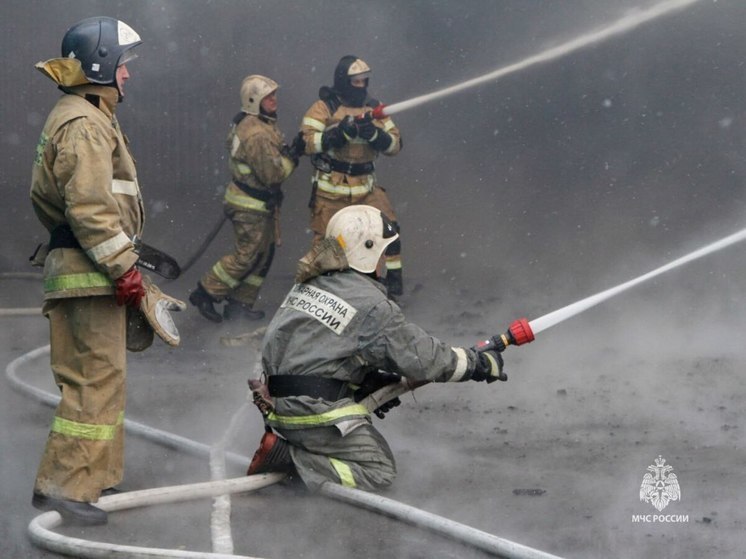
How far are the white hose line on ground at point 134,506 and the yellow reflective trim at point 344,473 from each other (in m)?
0.26

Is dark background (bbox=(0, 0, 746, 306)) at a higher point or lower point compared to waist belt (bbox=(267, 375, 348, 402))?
higher

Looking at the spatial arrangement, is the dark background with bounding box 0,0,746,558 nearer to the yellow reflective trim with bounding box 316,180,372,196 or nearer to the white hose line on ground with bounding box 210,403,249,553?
the yellow reflective trim with bounding box 316,180,372,196

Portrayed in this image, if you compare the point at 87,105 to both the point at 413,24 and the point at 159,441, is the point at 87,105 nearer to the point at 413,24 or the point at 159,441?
the point at 159,441

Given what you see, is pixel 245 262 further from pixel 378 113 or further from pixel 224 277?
pixel 378 113

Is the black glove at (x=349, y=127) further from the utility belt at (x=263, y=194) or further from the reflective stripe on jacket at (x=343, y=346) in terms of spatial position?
the reflective stripe on jacket at (x=343, y=346)

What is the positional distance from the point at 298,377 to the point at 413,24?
6.78 meters

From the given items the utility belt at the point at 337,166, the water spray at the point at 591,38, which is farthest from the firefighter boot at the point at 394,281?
the water spray at the point at 591,38

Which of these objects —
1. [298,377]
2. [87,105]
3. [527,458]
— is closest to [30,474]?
[298,377]

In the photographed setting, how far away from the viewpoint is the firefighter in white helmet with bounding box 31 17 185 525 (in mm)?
4789

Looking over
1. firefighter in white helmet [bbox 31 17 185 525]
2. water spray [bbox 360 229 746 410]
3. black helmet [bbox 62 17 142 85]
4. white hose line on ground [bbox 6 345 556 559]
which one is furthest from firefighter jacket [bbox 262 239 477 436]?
black helmet [bbox 62 17 142 85]

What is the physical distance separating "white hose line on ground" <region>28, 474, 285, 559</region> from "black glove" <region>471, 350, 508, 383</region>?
0.97 meters

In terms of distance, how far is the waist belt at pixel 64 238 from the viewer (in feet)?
16.2

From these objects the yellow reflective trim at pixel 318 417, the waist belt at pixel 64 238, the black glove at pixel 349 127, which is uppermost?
the black glove at pixel 349 127

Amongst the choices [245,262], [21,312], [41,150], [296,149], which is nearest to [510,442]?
[41,150]
